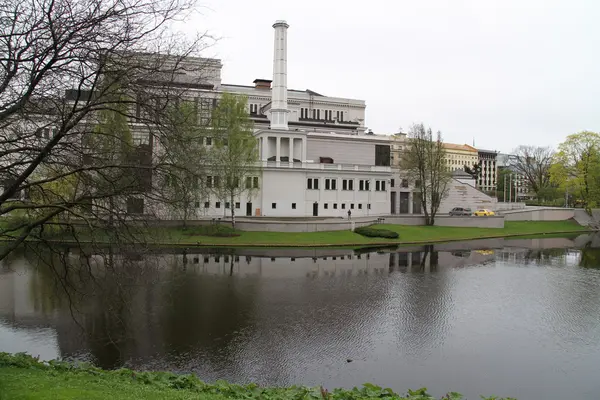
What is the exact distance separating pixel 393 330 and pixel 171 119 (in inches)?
509

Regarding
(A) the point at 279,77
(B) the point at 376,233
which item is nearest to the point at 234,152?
(A) the point at 279,77

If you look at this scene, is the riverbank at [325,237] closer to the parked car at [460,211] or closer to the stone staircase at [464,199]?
the parked car at [460,211]

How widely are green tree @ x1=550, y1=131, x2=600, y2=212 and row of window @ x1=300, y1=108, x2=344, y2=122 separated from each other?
38160 millimetres

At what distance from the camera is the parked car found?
67625 millimetres

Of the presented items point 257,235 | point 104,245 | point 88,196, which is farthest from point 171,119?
point 257,235

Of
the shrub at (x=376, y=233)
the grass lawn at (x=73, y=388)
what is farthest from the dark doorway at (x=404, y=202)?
the grass lawn at (x=73, y=388)

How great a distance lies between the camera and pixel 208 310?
19.9 meters

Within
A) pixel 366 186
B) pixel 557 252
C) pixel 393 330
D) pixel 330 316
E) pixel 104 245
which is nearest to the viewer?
pixel 104 245

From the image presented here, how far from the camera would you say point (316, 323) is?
18688 mm

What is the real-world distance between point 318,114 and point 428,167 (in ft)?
88.3

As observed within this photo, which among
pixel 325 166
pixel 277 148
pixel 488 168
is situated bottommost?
pixel 325 166

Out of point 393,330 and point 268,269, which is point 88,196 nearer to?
point 393,330

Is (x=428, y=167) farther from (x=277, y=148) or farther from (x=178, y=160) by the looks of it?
(x=178, y=160)

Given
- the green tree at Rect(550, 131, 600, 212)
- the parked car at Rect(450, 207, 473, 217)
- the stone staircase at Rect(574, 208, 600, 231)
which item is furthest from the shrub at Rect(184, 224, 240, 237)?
the stone staircase at Rect(574, 208, 600, 231)
